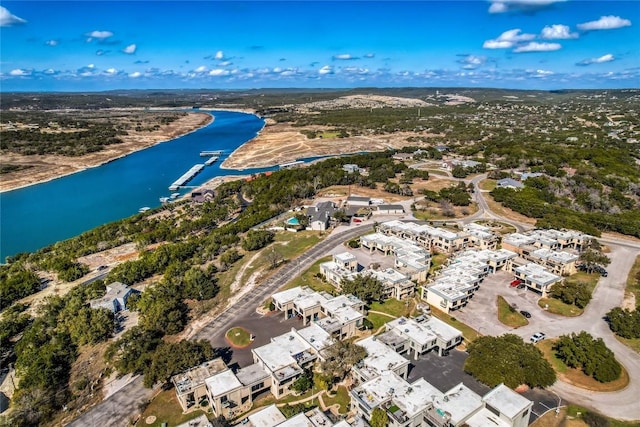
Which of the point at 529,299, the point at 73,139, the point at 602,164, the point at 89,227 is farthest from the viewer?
the point at 73,139

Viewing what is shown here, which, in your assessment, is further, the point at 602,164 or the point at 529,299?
the point at 602,164

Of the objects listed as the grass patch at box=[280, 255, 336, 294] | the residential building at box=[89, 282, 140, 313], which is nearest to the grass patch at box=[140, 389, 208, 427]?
the residential building at box=[89, 282, 140, 313]

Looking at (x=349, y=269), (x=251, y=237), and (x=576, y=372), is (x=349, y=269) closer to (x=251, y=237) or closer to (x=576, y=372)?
(x=251, y=237)

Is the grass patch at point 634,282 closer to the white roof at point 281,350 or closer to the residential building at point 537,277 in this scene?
the residential building at point 537,277

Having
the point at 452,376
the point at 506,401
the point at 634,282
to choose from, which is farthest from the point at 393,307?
the point at 634,282

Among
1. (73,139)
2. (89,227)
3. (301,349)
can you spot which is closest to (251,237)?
(301,349)

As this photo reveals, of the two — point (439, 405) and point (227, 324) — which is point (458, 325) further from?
point (227, 324)
